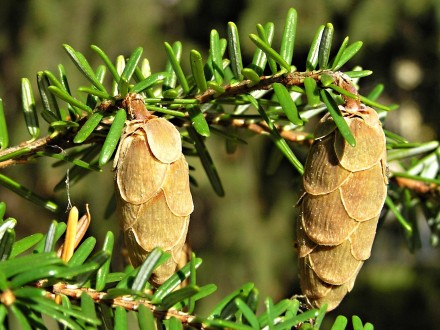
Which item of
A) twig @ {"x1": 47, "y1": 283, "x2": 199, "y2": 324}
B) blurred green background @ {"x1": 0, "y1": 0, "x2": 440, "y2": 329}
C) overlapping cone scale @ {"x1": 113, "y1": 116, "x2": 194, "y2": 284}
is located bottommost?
blurred green background @ {"x1": 0, "y1": 0, "x2": 440, "y2": 329}

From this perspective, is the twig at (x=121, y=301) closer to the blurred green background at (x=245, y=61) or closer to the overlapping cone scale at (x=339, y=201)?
the overlapping cone scale at (x=339, y=201)

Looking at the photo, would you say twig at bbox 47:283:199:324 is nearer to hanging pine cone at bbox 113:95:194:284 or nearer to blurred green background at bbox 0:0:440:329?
hanging pine cone at bbox 113:95:194:284

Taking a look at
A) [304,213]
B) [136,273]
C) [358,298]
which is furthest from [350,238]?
[358,298]

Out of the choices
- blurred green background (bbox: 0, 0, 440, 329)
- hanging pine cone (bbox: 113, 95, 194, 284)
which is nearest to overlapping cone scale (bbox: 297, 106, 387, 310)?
hanging pine cone (bbox: 113, 95, 194, 284)

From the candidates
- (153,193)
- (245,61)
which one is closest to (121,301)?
(153,193)

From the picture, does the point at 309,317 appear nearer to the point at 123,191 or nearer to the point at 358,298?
the point at 123,191

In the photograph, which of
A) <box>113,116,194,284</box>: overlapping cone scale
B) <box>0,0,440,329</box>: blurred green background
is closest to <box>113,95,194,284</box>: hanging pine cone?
<box>113,116,194,284</box>: overlapping cone scale

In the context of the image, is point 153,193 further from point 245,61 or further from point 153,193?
point 245,61

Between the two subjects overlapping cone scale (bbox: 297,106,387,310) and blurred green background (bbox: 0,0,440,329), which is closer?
overlapping cone scale (bbox: 297,106,387,310)

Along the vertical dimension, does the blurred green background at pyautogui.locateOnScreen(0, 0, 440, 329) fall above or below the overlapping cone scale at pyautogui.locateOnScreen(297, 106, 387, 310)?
below
